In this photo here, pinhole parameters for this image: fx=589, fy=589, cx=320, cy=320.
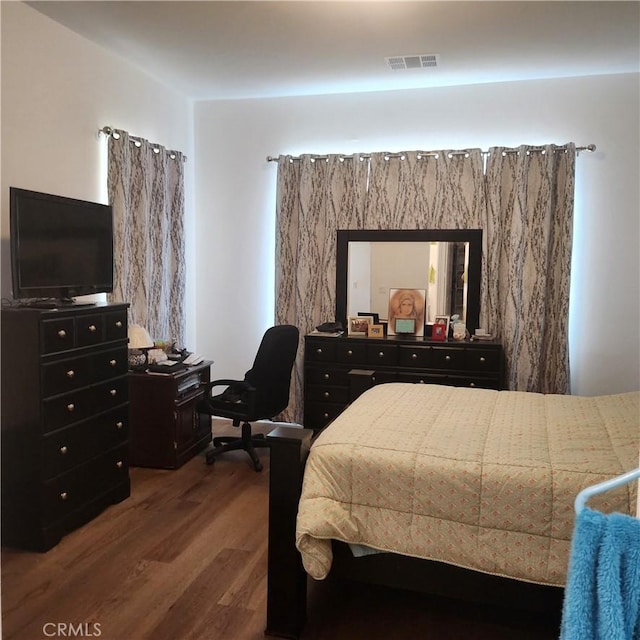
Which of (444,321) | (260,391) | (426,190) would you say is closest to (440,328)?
(444,321)

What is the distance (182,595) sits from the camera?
256 cm

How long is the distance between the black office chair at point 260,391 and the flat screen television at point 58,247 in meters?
1.08

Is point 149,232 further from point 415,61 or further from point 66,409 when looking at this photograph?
point 415,61

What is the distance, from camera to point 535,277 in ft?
15.3

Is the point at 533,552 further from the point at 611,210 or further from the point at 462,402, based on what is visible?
the point at 611,210

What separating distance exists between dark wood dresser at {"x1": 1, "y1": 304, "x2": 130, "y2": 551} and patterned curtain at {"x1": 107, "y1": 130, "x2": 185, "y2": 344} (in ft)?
3.70

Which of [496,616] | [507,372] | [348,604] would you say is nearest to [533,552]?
[496,616]

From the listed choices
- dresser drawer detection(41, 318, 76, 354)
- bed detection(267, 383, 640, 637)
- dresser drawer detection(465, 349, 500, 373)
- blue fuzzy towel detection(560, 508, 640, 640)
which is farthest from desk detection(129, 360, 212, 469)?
blue fuzzy towel detection(560, 508, 640, 640)

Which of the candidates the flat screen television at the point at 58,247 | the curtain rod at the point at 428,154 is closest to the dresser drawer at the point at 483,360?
the curtain rod at the point at 428,154

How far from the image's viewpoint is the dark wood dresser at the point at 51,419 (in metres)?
2.88

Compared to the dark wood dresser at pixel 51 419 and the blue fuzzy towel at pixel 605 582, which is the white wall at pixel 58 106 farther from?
the blue fuzzy towel at pixel 605 582

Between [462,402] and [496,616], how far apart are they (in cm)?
102

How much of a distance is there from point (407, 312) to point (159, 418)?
7.06 ft

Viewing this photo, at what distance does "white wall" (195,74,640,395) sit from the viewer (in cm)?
455
